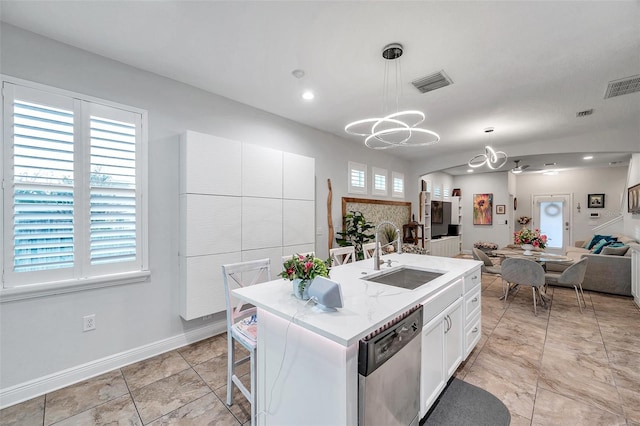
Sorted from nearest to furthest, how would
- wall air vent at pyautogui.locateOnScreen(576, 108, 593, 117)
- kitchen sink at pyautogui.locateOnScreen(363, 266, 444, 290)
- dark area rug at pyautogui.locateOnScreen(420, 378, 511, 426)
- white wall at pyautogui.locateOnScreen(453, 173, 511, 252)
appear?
dark area rug at pyautogui.locateOnScreen(420, 378, 511, 426)
kitchen sink at pyautogui.locateOnScreen(363, 266, 444, 290)
wall air vent at pyautogui.locateOnScreen(576, 108, 593, 117)
white wall at pyautogui.locateOnScreen(453, 173, 511, 252)

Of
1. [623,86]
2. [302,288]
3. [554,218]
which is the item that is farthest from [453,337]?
[554,218]

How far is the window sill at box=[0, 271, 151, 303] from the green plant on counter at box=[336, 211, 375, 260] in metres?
2.88

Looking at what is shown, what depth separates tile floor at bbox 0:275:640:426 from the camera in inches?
73.9

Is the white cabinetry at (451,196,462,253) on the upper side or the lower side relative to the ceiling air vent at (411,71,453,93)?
lower

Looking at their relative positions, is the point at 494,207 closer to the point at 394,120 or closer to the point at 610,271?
the point at 610,271

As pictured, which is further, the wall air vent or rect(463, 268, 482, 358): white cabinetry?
the wall air vent

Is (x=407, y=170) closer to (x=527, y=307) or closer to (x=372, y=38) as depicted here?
Result: (x=527, y=307)

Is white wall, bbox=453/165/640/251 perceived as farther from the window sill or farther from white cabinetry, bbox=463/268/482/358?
the window sill

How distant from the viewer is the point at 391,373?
1.35 metres

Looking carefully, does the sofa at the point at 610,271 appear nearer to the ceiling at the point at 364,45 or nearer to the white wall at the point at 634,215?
the white wall at the point at 634,215

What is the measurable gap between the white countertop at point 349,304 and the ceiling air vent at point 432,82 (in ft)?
6.36

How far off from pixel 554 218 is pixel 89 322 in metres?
11.4

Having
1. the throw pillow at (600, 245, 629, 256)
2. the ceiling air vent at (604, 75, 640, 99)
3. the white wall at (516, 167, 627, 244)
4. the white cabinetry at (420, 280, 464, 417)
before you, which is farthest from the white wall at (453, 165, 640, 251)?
the white cabinetry at (420, 280, 464, 417)

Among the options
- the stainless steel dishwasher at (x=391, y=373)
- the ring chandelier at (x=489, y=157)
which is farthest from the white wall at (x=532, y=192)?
the stainless steel dishwasher at (x=391, y=373)
